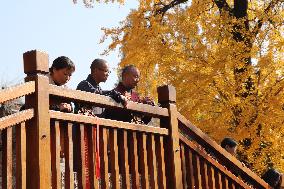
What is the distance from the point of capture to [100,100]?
12.0 ft

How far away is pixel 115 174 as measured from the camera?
366cm

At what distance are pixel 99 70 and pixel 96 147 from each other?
1.21 meters

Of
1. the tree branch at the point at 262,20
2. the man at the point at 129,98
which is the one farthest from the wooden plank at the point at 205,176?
the tree branch at the point at 262,20

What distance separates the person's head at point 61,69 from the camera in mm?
3785

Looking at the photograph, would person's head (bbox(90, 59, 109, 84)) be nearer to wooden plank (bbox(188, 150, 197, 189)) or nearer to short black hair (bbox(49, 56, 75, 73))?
short black hair (bbox(49, 56, 75, 73))

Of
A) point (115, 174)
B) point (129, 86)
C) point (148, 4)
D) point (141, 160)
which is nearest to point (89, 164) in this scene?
point (115, 174)

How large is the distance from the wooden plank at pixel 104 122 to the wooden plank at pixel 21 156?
0.85 feet

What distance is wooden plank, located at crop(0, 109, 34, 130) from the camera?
2.77 metres

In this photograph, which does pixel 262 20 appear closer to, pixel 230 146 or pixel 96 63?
pixel 230 146

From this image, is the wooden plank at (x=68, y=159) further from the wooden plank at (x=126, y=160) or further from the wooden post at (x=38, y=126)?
the wooden plank at (x=126, y=160)

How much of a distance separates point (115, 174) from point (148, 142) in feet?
2.11

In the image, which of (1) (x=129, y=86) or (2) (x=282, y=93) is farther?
(2) (x=282, y=93)

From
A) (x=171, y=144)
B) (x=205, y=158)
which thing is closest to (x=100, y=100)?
(x=171, y=144)

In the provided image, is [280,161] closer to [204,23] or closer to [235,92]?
[235,92]
